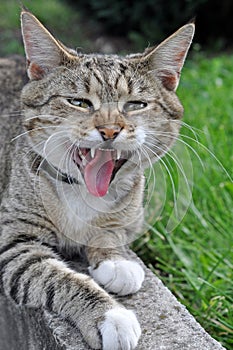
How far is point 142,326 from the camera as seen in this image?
2.34 meters

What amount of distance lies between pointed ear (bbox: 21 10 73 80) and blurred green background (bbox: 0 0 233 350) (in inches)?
21.7

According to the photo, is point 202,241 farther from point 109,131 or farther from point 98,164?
point 109,131

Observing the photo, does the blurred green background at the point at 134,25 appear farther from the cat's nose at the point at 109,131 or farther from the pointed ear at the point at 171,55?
the cat's nose at the point at 109,131

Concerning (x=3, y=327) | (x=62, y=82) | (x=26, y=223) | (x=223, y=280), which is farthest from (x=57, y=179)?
(x=223, y=280)

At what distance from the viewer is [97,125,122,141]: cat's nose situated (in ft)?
7.32

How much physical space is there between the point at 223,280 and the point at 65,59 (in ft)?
3.81

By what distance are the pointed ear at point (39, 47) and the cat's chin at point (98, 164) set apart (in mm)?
364

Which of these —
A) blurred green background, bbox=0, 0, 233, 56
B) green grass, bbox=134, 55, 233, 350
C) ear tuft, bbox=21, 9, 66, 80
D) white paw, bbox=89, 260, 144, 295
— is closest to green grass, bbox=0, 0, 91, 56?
blurred green background, bbox=0, 0, 233, 56

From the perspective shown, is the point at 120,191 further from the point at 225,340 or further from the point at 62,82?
the point at 225,340

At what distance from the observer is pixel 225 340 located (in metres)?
2.67

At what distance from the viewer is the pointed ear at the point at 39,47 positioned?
2414mm

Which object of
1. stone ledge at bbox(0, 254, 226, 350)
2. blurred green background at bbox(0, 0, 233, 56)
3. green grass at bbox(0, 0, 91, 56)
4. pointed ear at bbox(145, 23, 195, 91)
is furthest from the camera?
green grass at bbox(0, 0, 91, 56)

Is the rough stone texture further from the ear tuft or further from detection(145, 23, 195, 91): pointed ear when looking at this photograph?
detection(145, 23, 195, 91): pointed ear

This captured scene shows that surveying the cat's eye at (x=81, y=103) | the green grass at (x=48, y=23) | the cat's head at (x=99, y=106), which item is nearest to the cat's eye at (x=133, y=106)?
the cat's head at (x=99, y=106)
